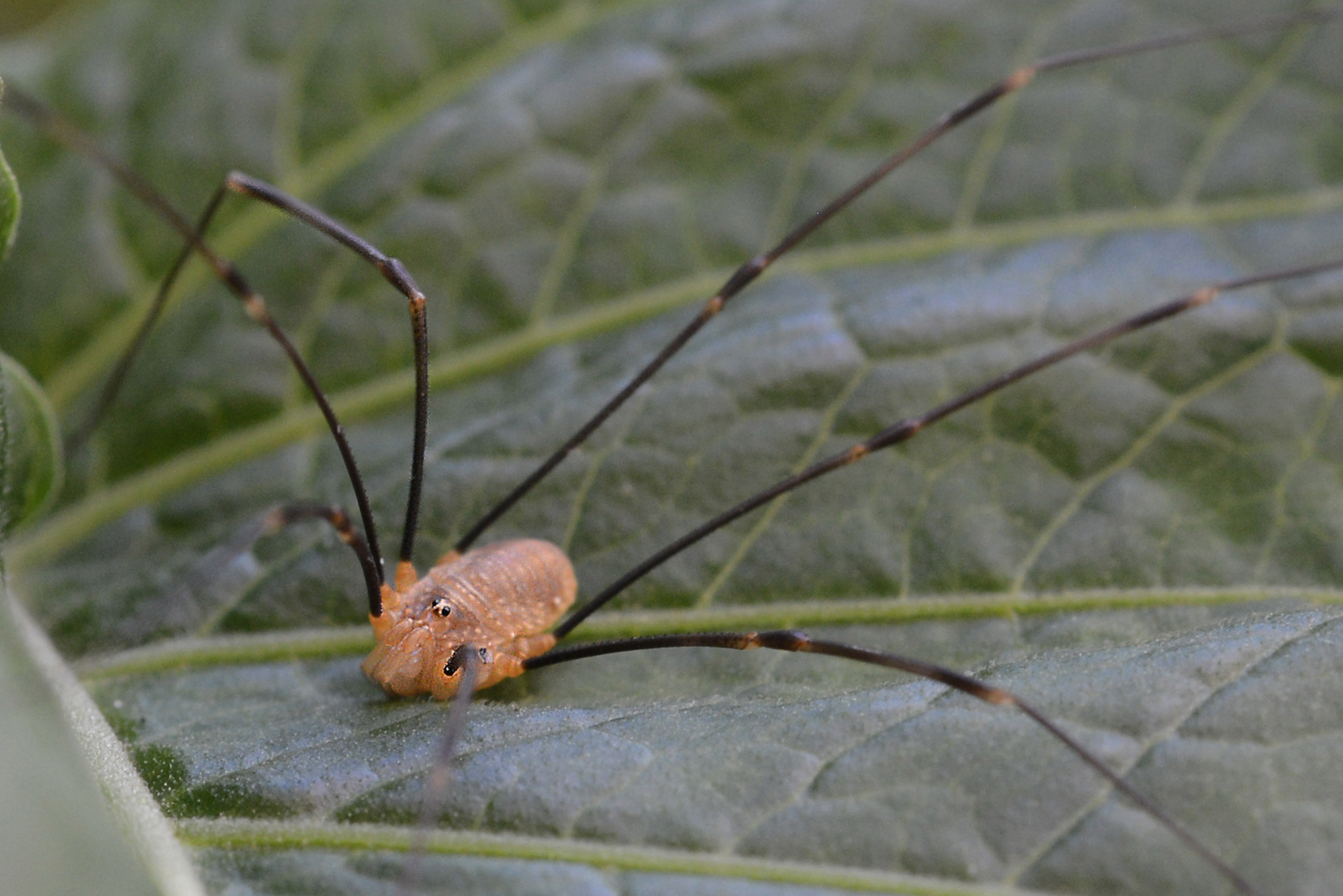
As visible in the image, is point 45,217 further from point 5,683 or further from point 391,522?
point 5,683

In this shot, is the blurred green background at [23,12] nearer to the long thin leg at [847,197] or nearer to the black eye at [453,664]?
the long thin leg at [847,197]

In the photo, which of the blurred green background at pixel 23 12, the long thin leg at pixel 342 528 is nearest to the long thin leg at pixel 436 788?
the long thin leg at pixel 342 528

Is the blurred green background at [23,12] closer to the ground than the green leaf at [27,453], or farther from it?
farther from it

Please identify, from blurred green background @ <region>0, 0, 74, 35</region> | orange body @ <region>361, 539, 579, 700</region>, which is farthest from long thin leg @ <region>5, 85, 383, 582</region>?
blurred green background @ <region>0, 0, 74, 35</region>

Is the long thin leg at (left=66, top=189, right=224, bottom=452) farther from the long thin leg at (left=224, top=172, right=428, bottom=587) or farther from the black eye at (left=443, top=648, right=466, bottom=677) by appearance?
the black eye at (left=443, top=648, right=466, bottom=677)

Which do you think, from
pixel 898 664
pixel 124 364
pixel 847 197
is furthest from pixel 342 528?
pixel 847 197

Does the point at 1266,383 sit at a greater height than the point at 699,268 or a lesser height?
lesser

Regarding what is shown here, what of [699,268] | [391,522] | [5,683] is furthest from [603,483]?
[5,683]
